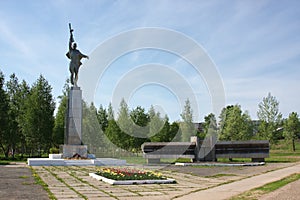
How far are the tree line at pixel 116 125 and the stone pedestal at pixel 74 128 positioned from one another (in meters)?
14.7

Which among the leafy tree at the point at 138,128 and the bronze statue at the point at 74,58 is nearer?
the bronze statue at the point at 74,58

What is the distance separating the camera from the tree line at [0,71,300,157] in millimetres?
41031

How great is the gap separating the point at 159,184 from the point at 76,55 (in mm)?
18649

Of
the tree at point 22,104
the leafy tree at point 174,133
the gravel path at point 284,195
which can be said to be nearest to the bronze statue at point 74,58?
the tree at point 22,104

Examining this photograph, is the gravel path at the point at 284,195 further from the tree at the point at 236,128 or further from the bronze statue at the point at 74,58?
the tree at the point at 236,128

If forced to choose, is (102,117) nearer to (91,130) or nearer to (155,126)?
(91,130)

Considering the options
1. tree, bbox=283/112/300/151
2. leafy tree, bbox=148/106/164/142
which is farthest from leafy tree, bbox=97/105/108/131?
tree, bbox=283/112/300/151

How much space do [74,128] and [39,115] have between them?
15690mm

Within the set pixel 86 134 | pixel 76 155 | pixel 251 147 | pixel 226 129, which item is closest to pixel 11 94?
pixel 86 134

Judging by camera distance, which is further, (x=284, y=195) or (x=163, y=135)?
(x=163, y=135)

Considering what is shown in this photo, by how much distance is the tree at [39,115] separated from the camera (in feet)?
132

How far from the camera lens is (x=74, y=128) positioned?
1061 inches

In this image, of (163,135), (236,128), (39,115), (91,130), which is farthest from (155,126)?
(39,115)

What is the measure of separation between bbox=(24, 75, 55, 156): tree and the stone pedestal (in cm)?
1487
